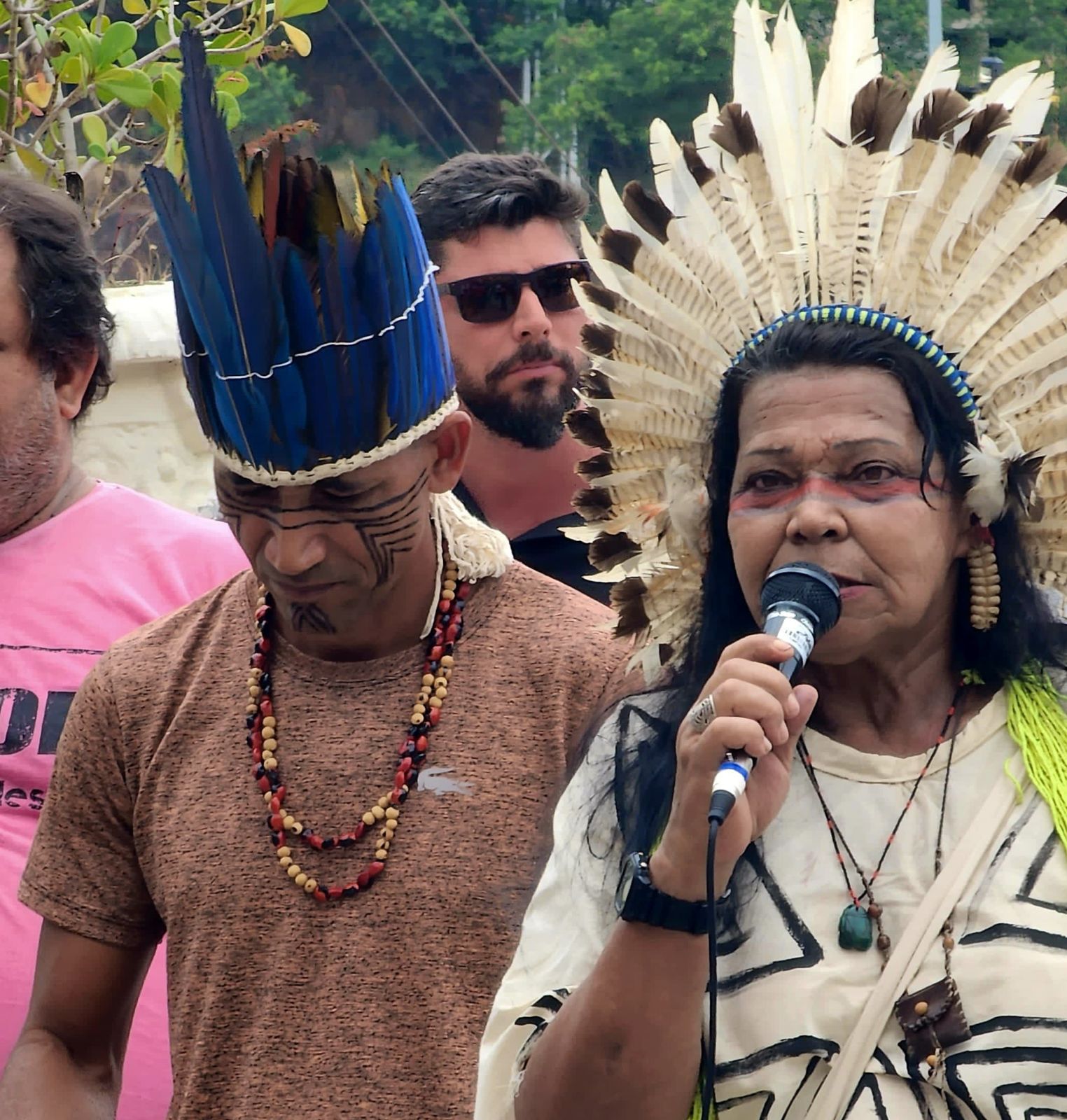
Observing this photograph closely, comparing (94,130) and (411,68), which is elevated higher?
(94,130)

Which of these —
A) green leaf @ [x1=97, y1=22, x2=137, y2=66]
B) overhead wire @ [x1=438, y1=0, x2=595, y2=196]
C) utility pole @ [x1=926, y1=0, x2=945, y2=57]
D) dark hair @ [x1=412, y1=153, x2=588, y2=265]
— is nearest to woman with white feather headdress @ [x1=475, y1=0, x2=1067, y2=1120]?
dark hair @ [x1=412, y1=153, x2=588, y2=265]

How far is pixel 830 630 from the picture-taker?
1.97 metres

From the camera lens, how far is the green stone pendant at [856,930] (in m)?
1.93

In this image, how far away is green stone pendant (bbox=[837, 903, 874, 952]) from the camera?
1.93m

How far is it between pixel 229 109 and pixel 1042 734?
231 centimetres

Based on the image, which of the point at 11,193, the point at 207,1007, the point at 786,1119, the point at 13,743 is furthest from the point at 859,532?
the point at 11,193

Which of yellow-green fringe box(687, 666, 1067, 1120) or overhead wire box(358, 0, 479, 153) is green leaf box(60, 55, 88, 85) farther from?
overhead wire box(358, 0, 479, 153)

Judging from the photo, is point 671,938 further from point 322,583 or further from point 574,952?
point 322,583

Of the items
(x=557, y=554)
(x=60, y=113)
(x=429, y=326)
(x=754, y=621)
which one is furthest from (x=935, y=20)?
(x=754, y=621)

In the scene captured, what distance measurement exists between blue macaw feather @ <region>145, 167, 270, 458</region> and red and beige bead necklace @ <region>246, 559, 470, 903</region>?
260 millimetres

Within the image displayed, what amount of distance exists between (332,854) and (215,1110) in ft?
1.18

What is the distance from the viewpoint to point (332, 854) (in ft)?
7.80

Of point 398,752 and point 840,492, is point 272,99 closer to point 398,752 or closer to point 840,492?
point 398,752

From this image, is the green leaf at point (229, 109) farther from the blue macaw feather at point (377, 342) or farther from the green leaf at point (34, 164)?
the green leaf at point (34, 164)
